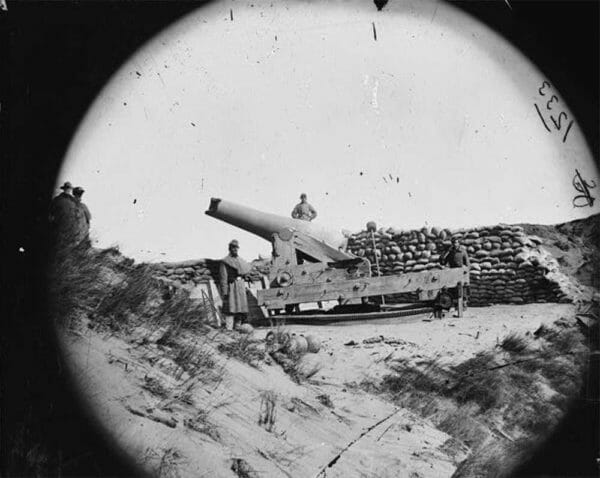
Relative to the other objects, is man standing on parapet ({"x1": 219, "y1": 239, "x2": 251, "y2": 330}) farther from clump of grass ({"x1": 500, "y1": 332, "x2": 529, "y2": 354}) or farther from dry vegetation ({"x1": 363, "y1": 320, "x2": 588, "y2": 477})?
clump of grass ({"x1": 500, "y1": 332, "x2": 529, "y2": 354})

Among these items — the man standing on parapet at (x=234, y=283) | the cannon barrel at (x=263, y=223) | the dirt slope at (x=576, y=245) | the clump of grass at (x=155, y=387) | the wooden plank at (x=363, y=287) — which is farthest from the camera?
the dirt slope at (x=576, y=245)

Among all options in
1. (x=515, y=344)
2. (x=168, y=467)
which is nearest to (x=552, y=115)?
(x=515, y=344)

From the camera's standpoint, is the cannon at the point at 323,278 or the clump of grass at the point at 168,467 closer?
the clump of grass at the point at 168,467

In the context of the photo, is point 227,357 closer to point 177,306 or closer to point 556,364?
point 177,306

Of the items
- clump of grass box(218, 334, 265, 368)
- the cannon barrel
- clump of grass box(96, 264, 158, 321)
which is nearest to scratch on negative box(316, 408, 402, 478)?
clump of grass box(218, 334, 265, 368)

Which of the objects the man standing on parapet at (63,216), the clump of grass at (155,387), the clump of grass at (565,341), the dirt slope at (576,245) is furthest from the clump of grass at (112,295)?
the dirt slope at (576,245)

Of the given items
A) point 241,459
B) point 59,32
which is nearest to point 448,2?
point 59,32

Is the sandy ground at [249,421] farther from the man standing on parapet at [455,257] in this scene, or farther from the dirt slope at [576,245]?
the dirt slope at [576,245]
